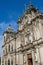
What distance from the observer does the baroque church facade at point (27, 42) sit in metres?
24.4

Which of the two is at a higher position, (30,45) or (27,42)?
(27,42)

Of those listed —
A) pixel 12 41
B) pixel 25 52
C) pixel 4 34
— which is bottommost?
pixel 25 52

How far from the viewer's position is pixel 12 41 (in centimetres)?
3312

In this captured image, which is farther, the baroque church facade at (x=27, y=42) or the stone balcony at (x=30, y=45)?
the baroque church facade at (x=27, y=42)

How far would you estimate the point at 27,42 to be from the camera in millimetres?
27766

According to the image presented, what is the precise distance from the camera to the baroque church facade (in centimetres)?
2444

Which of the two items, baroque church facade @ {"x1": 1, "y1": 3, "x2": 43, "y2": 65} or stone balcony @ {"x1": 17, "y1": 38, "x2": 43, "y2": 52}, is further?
baroque church facade @ {"x1": 1, "y1": 3, "x2": 43, "y2": 65}

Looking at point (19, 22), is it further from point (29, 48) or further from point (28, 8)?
point (29, 48)

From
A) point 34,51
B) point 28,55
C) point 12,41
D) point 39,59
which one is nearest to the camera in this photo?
point 39,59

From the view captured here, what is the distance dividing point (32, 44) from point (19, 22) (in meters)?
6.99

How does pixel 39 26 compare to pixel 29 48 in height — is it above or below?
above

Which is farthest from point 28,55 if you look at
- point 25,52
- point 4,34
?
point 4,34

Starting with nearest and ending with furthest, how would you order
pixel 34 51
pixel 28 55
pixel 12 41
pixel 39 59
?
pixel 39 59 → pixel 34 51 → pixel 28 55 → pixel 12 41

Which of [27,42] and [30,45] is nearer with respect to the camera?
[30,45]
